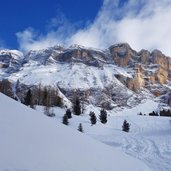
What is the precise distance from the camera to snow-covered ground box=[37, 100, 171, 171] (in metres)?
25.6

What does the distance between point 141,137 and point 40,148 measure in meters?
34.8

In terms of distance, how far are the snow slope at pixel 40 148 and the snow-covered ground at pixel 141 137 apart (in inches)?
388

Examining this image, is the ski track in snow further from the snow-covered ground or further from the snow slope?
the snow slope

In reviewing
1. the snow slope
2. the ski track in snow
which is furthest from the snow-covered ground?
the snow slope

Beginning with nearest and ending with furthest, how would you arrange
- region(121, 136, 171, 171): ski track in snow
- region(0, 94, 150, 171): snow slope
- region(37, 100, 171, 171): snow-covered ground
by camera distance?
region(0, 94, 150, 171): snow slope, region(121, 136, 171, 171): ski track in snow, region(37, 100, 171, 171): snow-covered ground

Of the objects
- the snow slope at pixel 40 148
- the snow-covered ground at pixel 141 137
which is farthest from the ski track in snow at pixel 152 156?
the snow slope at pixel 40 148

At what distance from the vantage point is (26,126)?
9500mm

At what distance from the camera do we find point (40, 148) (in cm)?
858

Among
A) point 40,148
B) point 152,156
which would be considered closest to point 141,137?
point 152,156

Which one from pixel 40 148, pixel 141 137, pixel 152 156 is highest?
pixel 141 137

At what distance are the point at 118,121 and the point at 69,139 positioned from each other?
8744 centimetres

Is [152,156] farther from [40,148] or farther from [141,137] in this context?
[40,148]

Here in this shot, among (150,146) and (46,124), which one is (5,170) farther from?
(150,146)

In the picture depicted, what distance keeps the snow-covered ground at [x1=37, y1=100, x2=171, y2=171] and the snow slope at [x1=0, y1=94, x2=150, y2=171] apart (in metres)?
9.87
